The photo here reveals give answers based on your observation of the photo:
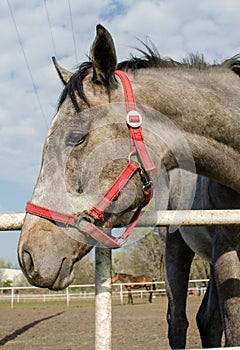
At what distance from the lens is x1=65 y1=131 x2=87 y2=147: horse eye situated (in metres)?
2.44

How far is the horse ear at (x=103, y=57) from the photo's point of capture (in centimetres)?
237

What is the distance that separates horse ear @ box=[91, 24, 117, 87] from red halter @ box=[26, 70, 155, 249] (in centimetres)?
12

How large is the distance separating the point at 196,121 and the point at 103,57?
2.36 feet

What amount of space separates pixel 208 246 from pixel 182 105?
5.94 feet

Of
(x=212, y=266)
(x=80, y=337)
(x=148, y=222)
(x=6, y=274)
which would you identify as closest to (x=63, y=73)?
(x=148, y=222)

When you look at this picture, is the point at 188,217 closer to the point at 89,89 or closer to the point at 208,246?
the point at 89,89

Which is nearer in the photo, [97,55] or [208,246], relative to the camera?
[97,55]

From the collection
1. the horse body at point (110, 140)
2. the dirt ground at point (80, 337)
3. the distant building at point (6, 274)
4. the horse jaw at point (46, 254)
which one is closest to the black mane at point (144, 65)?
the horse body at point (110, 140)

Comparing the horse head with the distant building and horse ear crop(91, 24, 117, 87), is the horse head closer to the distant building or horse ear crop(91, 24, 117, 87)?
horse ear crop(91, 24, 117, 87)

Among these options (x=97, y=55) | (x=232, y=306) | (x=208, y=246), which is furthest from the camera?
(x=208, y=246)

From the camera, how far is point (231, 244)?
331cm

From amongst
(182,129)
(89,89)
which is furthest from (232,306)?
(89,89)

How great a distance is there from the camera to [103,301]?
6.59 ft

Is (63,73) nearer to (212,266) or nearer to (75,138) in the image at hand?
(75,138)
